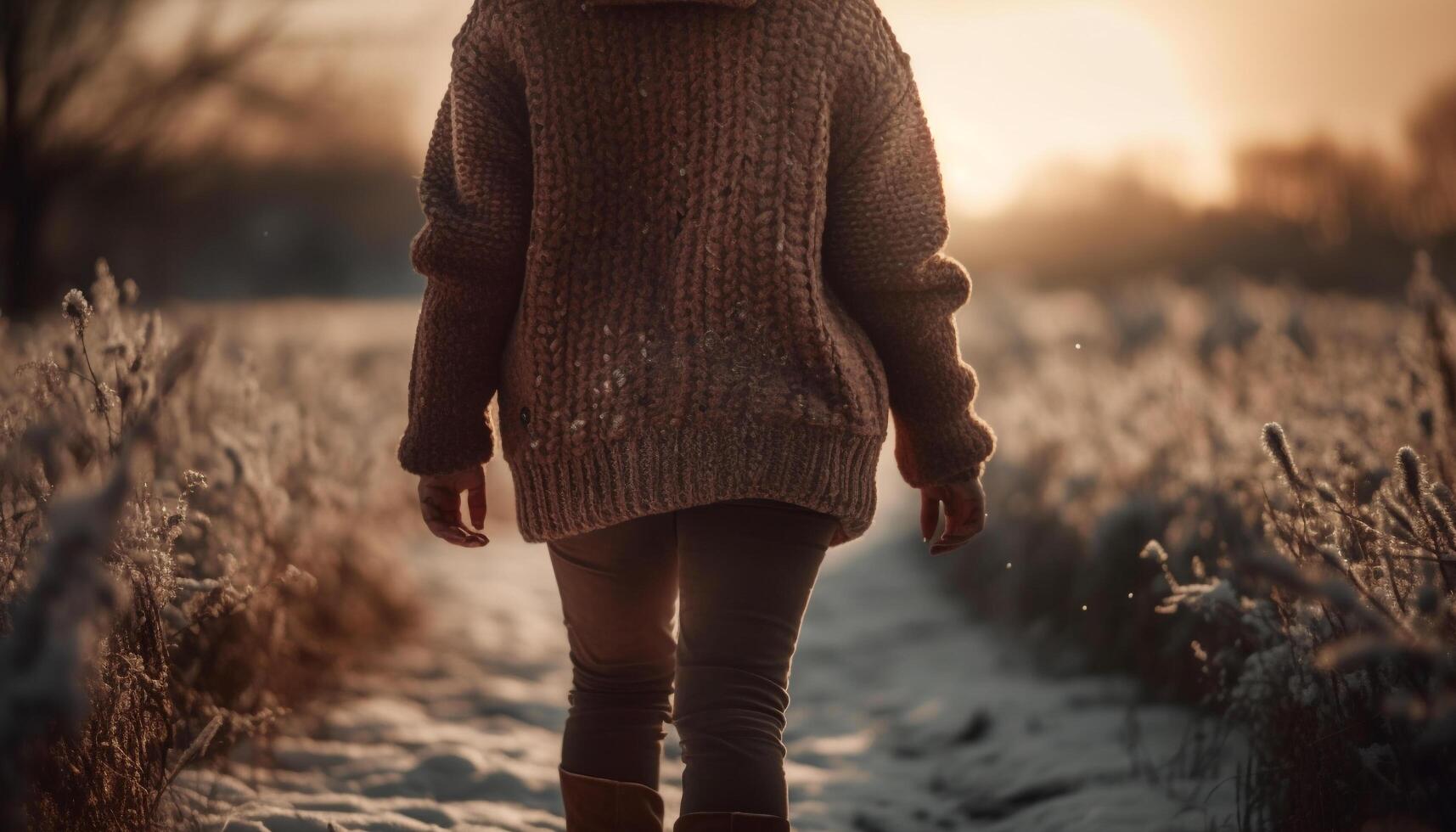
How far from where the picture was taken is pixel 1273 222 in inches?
728

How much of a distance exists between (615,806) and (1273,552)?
5.15ft

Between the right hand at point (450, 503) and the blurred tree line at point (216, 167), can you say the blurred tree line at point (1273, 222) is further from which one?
the right hand at point (450, 503)

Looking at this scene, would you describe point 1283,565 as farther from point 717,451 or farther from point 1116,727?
point 1116,727

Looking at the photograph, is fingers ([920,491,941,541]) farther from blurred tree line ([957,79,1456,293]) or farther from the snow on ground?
blurred tree line ([957,79,1456,293])

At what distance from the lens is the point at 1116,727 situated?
9.36 feet

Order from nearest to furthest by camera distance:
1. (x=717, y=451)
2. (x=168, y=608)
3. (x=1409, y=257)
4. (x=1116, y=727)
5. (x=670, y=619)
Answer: (x=717, y=451) → (x=670, y=619) → (x=168, y=608) → (x=1116, y=727) → (x=1409, y=257)

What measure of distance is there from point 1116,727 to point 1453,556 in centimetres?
138

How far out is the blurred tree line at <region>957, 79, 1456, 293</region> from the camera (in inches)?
455

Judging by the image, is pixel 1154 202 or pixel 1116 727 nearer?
pixel 1116 727

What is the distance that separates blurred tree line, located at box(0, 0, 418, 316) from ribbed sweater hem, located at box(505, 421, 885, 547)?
24.2 feet

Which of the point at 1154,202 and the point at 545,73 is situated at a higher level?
the point at 1154,202

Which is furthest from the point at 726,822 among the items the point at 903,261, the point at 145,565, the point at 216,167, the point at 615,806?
the point at 216,167

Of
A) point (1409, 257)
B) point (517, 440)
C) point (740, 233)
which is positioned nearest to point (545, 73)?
point (740, 233)

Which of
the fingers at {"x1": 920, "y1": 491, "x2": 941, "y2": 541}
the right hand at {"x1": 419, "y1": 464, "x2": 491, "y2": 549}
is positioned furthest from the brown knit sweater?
the fingers at {"x1": 920, "y1": 491, "x2": 941, "y2": 541}
